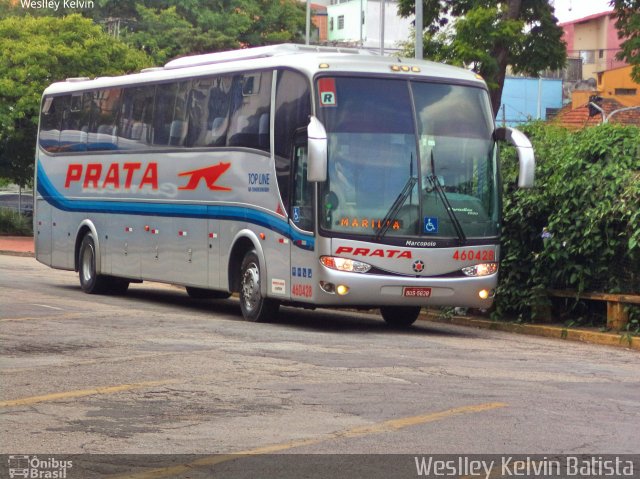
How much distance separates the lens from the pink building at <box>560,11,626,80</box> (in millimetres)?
85938

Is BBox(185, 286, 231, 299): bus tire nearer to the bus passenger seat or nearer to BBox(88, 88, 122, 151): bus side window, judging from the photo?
BBox(88, 88, 122, 151): bus side window

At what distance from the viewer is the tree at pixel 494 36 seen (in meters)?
34.2

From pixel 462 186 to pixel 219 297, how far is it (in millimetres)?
8398

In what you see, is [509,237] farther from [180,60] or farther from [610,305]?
[180,60]

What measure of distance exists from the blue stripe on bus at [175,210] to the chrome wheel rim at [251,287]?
644 millimetres

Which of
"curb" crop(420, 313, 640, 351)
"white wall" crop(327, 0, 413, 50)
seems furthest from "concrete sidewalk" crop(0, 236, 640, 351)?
"white wall" crop(327, 0, 413, 50)

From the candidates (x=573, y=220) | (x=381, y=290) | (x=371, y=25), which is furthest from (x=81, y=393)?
(x=371, y=25)

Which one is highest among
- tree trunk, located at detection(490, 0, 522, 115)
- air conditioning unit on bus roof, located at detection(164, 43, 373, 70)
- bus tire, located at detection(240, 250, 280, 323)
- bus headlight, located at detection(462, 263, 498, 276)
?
tree trunk, located at detection(490, 0, 522, 115)

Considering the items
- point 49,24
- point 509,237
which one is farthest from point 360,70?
point 49,24

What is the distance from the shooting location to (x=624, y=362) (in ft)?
47.2

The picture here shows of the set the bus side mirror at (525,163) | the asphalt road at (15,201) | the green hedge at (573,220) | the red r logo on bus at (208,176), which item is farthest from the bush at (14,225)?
the bus side mirror at (525,163)

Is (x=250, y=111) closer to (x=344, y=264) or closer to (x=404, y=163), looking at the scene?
(x=404, y=163)

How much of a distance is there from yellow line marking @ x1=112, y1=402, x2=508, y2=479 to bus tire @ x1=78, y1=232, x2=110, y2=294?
45.8ft

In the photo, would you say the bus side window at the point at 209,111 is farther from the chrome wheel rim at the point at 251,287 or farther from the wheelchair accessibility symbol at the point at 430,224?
the wheelchair accessibility symbol at the point at 430,224
